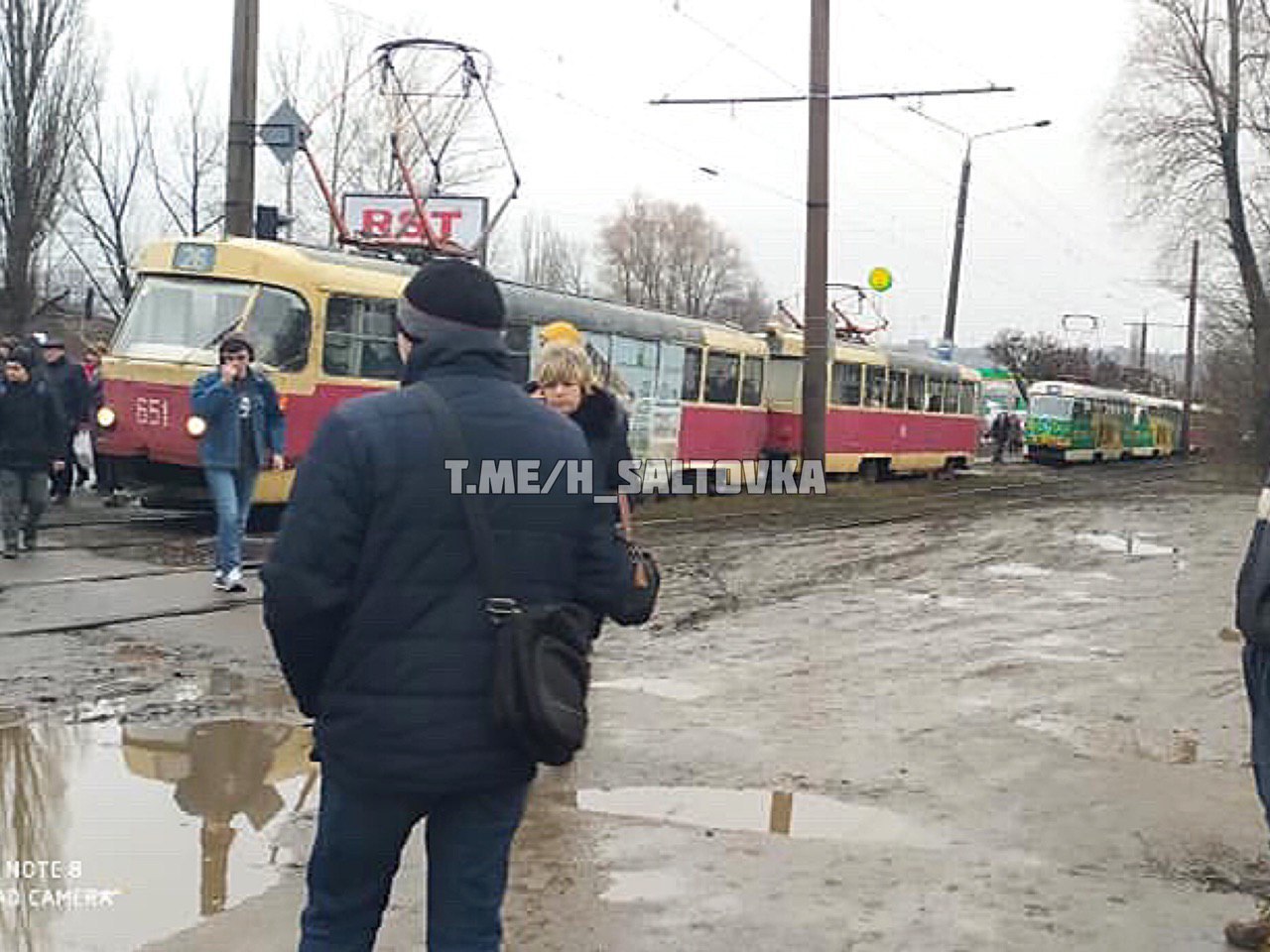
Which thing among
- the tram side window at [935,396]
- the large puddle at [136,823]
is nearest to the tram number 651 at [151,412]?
the large puddle at [136,823]

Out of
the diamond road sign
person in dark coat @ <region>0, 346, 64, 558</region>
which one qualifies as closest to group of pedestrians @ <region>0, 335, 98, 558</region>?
person in dark coat @ <region>0, 346, 64, 558</region>

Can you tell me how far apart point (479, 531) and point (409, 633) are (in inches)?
10.0

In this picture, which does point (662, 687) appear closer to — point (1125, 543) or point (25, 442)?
point (25, 442)

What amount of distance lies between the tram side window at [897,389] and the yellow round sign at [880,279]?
2.30 metres

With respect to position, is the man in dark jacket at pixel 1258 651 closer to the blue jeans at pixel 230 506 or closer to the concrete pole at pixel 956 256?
the blue jeans at pixel 230 506

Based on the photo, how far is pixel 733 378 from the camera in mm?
23922

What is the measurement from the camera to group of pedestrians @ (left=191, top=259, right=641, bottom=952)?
3.04 meters

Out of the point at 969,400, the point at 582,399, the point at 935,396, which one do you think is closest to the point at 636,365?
the point at 935,396

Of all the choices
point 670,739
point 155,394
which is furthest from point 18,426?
point 670,739

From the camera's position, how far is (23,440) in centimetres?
1127

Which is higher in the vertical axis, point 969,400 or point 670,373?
point 969,400

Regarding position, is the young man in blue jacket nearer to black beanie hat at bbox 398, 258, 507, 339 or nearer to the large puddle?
the large puddle

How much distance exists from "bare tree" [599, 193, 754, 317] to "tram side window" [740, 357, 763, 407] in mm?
49487

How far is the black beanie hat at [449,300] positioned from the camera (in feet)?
10.9
